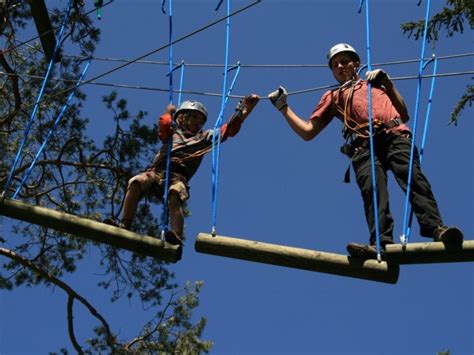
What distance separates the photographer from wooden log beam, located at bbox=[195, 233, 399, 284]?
4383 mm

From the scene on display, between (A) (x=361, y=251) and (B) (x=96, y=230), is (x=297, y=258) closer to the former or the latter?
(A) (x=361, y=251)

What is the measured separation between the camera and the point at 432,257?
426 cm

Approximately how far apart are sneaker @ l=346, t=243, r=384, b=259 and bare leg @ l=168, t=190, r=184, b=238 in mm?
1187

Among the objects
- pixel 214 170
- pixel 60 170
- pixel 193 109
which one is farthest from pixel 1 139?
pixel 214 170

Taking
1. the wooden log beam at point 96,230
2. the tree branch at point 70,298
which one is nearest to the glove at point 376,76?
the wooden log beam at point 96,230

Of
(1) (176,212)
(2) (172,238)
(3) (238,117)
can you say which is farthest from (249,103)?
(2) (172,238)

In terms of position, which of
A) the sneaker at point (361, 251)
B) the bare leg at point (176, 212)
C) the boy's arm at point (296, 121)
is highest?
the boy's arm at point (296, 121)

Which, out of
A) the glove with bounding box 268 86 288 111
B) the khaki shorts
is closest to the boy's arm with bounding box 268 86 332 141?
the glove with bounding box 268 86 288 111

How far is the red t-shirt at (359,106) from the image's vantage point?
16.6 feet

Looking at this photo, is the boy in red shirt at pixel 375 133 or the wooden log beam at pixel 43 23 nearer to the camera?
the boy in red shirt at pixel 375 133

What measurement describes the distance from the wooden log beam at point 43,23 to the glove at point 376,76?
2.61 metres

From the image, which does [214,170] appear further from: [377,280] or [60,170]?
[60,170]

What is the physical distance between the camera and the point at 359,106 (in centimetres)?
512

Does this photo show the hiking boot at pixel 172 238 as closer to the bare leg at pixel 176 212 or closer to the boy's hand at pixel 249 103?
the bare leg at pixel 176 212
